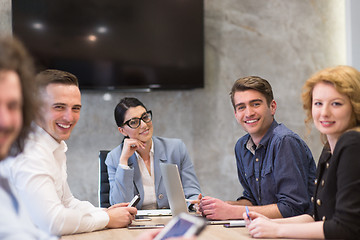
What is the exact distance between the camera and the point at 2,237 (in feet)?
3.58

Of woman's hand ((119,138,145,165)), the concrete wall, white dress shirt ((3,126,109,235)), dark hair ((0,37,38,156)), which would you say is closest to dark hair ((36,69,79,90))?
white dress shirt ((3,126,109,235))

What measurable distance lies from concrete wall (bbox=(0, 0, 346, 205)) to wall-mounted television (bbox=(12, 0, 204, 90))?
178 millimetres

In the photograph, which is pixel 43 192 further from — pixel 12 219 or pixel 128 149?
pixel 128 149

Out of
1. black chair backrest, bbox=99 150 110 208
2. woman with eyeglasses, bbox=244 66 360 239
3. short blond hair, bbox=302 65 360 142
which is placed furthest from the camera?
black chair backrest, bbox=99 150 110 208

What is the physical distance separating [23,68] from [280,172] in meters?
1.63

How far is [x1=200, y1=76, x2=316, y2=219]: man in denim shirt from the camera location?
2.32 meters

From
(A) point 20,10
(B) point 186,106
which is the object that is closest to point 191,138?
(B) point 186,106

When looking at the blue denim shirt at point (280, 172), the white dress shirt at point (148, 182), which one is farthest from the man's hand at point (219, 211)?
the white dress shirt at point (148, 182)

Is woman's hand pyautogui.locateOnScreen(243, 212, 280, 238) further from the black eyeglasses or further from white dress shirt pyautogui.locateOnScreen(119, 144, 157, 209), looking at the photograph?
the black eyeglasses

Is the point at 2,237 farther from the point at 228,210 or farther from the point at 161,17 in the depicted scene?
the point at 161,17

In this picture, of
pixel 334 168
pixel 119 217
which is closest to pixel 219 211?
pixel 119 217

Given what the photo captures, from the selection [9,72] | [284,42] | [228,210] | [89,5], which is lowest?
[228,210]

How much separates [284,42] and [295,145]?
2358mm

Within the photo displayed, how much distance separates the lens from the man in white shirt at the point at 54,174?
6.35 ft
